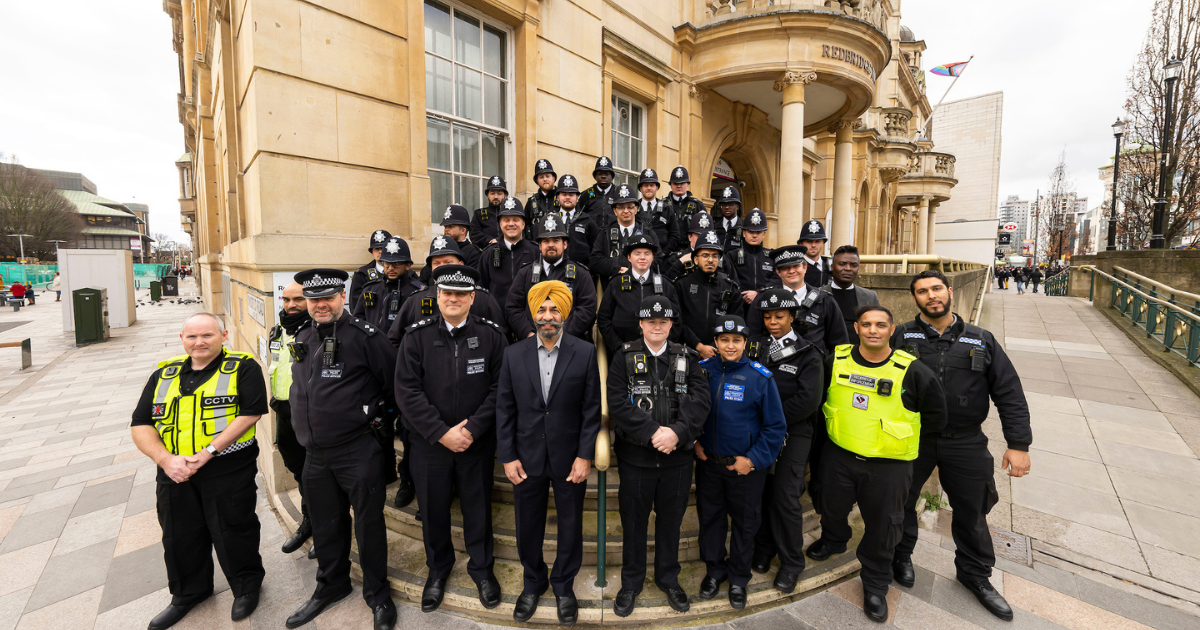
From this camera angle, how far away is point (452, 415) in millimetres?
3312

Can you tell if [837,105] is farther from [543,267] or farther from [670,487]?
[670,487]

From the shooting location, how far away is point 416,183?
6.00 meters

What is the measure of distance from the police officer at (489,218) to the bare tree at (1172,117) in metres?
19.9

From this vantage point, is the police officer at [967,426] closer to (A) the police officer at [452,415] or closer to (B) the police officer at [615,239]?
(B) the police officer at [615,239]

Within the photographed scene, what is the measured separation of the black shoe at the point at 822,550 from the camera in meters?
3.88

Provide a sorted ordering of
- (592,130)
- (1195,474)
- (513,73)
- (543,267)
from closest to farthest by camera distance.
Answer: (543,267) < (1195,474) < (513,73) < (592,130)

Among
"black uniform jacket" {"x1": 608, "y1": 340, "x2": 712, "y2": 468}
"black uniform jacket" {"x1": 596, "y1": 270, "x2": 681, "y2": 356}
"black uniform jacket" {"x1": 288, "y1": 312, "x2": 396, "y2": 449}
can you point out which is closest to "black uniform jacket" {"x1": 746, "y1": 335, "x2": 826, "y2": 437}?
"black uniform jacket" {"x1": 608, "y1": 340, "x2": 712, "y2": 468}

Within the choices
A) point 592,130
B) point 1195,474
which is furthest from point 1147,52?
point 592,130

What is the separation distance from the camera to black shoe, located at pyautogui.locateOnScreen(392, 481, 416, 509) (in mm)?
4344

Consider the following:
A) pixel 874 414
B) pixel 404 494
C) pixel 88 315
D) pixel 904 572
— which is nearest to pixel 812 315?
pixel 874 414

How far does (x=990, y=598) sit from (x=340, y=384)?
4.80 m

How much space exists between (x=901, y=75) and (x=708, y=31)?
62.9 ft

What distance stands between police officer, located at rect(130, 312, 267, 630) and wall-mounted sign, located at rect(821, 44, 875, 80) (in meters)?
11.1

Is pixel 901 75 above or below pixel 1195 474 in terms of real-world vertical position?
above
